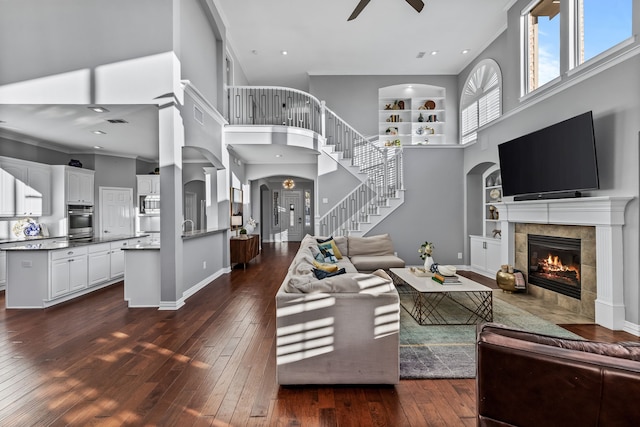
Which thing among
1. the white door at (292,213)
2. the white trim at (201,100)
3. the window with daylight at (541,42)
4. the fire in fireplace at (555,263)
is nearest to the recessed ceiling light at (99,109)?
the white trim at (201,100)

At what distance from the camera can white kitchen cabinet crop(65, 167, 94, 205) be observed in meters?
7.14

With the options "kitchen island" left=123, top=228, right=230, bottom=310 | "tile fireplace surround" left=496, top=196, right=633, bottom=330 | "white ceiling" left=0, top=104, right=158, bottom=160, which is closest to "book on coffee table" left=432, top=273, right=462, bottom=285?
"tile fireplace surround" left=496, top=196, right=633, bottom=330

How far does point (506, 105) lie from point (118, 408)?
7413 mm

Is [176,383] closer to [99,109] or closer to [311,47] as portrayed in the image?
[99,109]

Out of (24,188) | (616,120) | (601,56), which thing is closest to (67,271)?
(24,188)

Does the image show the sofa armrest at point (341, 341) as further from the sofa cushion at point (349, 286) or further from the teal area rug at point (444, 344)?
the teal area rug at point (444, 344)

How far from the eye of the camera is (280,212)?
46.3 ft

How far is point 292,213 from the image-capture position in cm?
1419

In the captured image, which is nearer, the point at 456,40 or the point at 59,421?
the point at 59,421

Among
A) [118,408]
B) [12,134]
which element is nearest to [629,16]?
[118,408]

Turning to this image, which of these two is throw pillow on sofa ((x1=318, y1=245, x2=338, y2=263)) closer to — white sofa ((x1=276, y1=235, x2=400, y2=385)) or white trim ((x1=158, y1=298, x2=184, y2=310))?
white trim ((x1=158, y1=298, x2=184, y2=310))

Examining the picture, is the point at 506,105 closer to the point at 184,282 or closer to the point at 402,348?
the point at 402,348

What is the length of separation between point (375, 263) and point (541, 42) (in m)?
4.56

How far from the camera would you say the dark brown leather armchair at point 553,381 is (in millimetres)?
1229
